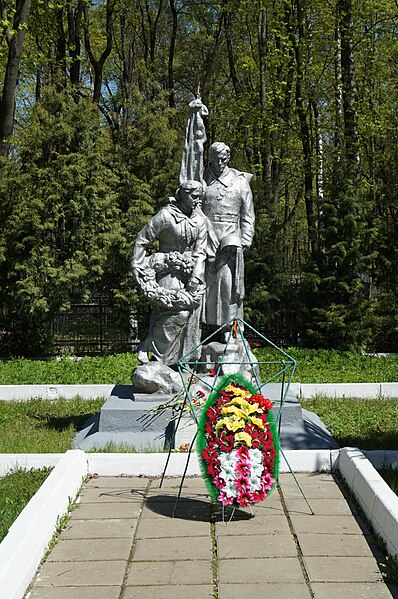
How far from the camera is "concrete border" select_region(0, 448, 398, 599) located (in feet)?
13.3

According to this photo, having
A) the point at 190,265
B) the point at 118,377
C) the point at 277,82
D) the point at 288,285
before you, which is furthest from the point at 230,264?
the point at 277,82

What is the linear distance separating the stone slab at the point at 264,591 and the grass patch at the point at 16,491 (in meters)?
1.55

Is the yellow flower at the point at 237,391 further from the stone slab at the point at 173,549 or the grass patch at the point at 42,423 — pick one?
the grass patch at the point at 42,423

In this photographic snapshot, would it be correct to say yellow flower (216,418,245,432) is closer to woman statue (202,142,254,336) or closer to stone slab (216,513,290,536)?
stone slab (216,513,290,536)

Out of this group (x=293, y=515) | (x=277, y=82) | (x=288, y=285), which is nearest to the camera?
(x=293, y=515)

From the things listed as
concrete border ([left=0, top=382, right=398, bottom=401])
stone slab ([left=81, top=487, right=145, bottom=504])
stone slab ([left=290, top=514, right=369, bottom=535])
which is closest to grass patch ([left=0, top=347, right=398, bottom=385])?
concrete border ([left=0, top=382, right=398, bottom=401])

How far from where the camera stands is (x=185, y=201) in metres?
8.09

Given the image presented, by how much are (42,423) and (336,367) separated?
574 cm

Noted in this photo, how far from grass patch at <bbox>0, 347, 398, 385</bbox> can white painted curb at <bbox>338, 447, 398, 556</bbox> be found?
5.35m

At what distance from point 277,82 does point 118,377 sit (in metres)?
11.6

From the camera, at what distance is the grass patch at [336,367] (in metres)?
11.7

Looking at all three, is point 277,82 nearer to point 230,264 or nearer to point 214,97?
point 214,97

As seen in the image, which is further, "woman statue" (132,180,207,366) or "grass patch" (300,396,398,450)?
"woman statue" (132,180,207,366)

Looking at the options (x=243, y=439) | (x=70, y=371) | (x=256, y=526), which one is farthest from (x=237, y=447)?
(x=70, y=371)
